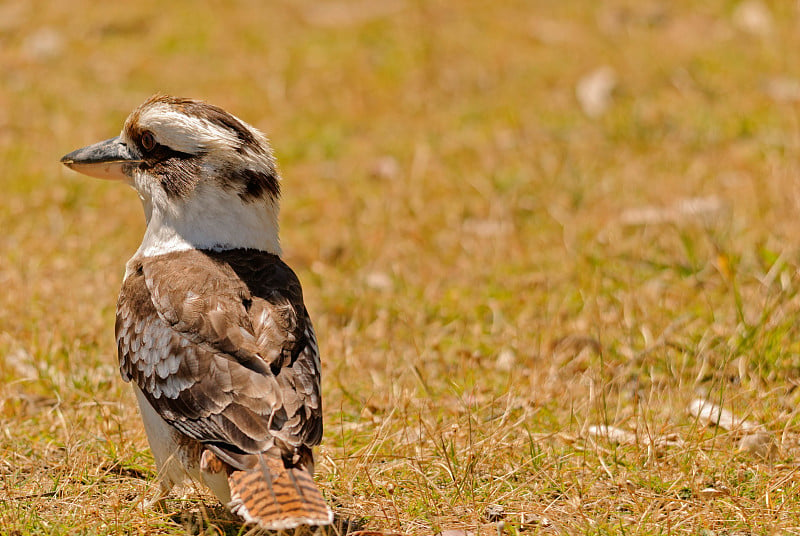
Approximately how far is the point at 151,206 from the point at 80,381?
45.0 inches

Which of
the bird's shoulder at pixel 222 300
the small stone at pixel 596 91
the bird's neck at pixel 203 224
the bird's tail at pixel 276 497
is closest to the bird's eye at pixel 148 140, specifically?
the bird's neck at pixel 203 224

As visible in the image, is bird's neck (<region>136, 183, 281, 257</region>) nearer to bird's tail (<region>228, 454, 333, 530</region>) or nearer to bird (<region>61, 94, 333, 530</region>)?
bird (<region>61, 94, 333, 530</region>)

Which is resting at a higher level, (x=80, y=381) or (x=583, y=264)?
(x=80, y=381)

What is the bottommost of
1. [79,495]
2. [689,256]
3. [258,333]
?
[689,256]

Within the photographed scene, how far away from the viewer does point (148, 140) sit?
484cm

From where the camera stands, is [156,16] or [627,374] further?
[156,16]

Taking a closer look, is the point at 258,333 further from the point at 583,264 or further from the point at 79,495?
the point at 583,264

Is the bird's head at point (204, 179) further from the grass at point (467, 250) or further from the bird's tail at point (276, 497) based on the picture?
the bird's tail at point (276, 497)

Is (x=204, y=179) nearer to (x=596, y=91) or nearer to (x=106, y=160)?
(x=106, y=160)

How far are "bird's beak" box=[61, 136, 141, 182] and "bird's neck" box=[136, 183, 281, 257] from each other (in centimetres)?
32

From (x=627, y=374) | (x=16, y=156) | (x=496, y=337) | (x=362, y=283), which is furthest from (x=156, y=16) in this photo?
(x=627, y=374)

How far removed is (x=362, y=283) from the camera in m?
7.07

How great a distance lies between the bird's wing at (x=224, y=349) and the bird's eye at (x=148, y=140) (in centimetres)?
56

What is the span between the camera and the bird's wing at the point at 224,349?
3.78 metres
